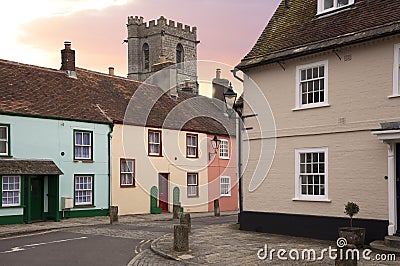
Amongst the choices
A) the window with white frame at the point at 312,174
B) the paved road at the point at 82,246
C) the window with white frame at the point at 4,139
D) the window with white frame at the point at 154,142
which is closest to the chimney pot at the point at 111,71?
the window with white frame at the point at 154,142

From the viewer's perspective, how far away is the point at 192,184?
34188 mm

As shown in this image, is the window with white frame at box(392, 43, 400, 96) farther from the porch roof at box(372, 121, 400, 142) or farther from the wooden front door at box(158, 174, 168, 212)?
the wooden front door at box(158, 174, 168, 212)

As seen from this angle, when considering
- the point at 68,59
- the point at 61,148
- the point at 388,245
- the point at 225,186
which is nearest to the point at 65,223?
the point at 61,148

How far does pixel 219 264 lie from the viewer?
12203 mm

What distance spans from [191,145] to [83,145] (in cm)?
902

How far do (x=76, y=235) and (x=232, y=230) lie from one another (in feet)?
19.6

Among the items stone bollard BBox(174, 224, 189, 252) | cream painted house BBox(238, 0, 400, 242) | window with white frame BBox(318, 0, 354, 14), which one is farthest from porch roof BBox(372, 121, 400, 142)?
stone bollard BBox(174, 224, 189, 252)

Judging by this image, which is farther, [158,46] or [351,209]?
[158,46]

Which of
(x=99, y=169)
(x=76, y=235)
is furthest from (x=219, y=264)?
(x=99, y=169)

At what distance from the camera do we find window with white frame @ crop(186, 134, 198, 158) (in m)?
33.5

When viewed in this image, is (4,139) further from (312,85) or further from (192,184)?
(312,85)

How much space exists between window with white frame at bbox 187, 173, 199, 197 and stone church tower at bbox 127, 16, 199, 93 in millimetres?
34350

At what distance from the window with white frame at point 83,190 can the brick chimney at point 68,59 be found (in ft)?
24.0

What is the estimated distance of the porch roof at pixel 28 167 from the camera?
73.8 ft
